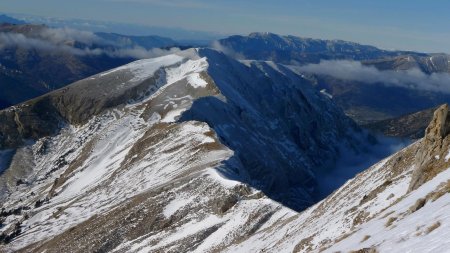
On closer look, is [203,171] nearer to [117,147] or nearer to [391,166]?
[391,166]

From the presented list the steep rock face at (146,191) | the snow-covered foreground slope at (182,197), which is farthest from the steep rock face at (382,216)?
the steep rock face at (146,191)

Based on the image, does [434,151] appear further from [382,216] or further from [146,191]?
[146,191]

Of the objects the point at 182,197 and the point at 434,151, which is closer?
the point at 434,151

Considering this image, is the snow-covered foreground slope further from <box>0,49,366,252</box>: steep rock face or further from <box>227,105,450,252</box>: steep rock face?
<box>0,49,366,252</box>: steep rock face

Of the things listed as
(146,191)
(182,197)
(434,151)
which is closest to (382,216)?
(434,151)

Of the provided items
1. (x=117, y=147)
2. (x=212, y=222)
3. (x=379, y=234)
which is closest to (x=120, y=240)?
(x=212, y=222)

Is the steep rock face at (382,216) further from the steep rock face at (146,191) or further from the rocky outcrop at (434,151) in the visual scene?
the steep rock face at (146,191)

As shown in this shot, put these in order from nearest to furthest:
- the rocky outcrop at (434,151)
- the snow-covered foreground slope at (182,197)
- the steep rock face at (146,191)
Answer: the rocky outcrop at (434,151)
the snow-covered foreground slope at (182,197)
the steep rock face at (146,191)

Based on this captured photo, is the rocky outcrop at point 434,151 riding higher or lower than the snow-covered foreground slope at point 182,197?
Result: higher

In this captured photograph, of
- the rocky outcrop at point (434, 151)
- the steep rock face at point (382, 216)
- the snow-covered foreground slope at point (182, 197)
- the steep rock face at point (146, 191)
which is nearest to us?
the steep rock face at point (382, 216)
